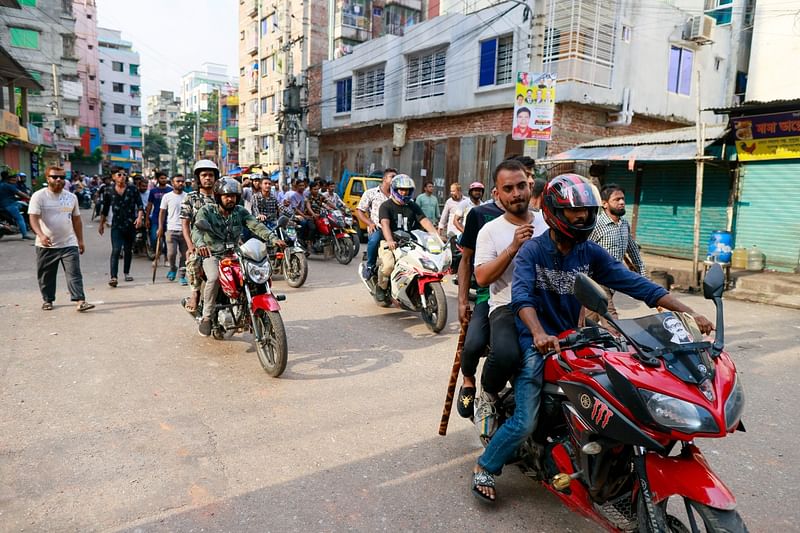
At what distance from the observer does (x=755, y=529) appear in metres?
2.84

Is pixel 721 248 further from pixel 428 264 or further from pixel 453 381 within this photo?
pixel 453 381

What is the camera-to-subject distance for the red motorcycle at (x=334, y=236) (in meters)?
12.1

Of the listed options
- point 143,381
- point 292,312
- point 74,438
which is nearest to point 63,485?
point 74,438

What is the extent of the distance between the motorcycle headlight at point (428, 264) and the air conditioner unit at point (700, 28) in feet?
52.4

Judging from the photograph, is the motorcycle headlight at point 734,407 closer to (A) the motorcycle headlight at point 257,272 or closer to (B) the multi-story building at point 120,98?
(A) the motorcycle headlight at point 257,272

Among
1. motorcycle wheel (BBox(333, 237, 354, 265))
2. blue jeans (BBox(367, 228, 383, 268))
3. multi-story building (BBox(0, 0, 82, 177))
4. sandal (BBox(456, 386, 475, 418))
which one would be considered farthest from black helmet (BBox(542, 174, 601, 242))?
multi-story building (BBox(0, 0, 82, 177))

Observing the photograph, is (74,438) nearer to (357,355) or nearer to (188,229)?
(357,355)

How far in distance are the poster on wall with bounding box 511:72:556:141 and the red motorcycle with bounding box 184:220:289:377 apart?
23.4ft

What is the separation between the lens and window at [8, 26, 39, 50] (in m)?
38.7

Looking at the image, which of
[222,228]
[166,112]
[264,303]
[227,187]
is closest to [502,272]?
Result: [264,303]

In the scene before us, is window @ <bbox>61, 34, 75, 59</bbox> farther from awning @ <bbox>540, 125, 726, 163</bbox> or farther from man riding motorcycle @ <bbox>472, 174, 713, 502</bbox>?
man riding motorcycle @ <bbox>472, 174, 713, 502</bbox>

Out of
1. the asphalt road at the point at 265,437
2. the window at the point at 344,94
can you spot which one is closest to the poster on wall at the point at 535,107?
the asphalt road at the point at 265,437

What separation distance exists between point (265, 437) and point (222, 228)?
2.60 meters

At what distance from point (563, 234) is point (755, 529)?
175cm
